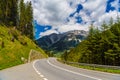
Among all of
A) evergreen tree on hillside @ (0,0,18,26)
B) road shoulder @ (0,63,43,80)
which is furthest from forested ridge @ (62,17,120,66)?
evergreen tree on hillside @ (0,0,18,26)

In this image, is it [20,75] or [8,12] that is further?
[8,12]

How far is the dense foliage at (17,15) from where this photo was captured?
102938 millimetres

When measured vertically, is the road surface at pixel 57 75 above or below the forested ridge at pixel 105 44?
below

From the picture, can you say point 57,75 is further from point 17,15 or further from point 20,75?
point 17,15

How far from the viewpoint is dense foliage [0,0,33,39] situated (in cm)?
10294

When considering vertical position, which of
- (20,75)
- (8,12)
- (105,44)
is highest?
(8,12)

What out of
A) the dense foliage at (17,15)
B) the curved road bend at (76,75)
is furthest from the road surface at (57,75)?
the dense foliage at (17,15)

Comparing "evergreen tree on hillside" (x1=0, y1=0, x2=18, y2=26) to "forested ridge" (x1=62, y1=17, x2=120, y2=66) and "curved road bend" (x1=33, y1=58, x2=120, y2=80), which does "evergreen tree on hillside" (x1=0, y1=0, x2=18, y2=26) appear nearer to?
"forested ridge" (x1=62, y1=17, x2=120, y2=66)

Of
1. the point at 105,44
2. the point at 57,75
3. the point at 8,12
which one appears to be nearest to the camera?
the point at 57,75

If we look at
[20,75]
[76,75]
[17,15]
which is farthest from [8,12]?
[76,75]

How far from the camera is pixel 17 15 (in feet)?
370

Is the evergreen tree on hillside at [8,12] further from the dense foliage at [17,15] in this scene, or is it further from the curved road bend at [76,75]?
the curved road bend at [76,75]

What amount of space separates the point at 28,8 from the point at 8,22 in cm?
2374

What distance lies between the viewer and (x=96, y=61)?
7325cm
